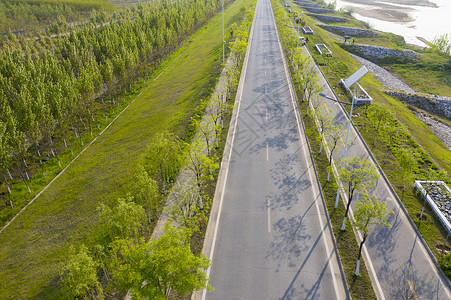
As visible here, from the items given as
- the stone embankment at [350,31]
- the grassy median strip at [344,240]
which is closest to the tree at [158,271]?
the grassy median strip at [344,240]

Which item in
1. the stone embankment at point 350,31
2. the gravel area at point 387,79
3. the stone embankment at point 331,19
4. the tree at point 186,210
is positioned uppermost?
the stone embankment at point 331,19

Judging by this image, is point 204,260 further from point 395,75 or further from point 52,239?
point 395,75

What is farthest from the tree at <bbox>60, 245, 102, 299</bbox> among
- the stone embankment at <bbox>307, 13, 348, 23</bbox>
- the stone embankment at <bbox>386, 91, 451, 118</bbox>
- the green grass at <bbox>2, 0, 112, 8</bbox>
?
the green grass at <bbox>2, 0, 112, 8</bbox>

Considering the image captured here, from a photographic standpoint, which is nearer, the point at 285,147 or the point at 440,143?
the point at 285,147

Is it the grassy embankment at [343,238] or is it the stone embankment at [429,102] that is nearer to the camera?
the grassy embankment at [343,238]

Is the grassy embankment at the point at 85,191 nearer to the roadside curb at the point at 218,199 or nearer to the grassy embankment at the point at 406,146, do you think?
the roadside curb at the point at 218,199

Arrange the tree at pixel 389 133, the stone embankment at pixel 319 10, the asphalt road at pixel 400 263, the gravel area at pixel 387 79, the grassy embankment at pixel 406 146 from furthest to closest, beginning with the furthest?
the stone embankment at pixel 319 10 → the gravel area at pixel 387 79 → the tree at pixel 389 133 → the grassy embankment at pixel 406 146 → the asphalt road at pixel 400 263

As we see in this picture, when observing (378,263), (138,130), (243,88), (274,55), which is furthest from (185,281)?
(274,55)
